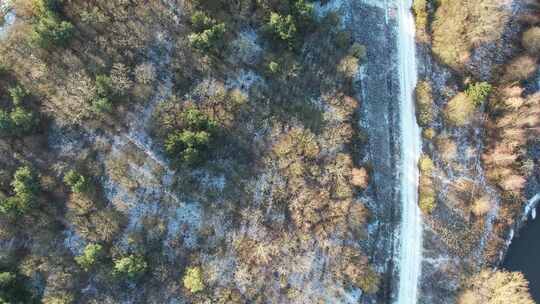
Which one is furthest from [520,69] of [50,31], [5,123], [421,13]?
[5,123]

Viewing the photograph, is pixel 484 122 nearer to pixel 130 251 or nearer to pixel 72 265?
pixel 130 251

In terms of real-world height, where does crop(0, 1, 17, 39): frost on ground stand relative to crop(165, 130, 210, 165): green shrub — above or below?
above

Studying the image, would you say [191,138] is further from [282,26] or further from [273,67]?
[282,26]

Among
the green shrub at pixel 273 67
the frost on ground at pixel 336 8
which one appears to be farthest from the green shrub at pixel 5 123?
the frost on ground at pixel 336 8

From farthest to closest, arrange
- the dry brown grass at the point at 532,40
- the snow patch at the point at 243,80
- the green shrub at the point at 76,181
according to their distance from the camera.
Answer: the dry brown grass at the point at 532,40, the snow patch at the point at 243,80, the green shrub at the point at 76,181

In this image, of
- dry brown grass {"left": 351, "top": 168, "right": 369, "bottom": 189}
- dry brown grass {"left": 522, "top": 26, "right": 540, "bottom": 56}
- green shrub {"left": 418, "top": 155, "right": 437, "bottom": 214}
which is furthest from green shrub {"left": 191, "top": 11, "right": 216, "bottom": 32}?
dry brown grass {"left": 522, "top": 26, "right": 540, "bottom": 56}

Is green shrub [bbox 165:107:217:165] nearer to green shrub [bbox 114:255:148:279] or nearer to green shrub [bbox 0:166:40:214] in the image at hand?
green shrub [bbox 114:255:148:279]

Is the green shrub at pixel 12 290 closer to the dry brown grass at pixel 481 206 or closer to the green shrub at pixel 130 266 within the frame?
the green shrub at pixel 130 266

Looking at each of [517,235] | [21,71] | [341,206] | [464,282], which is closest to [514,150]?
[517,235]
